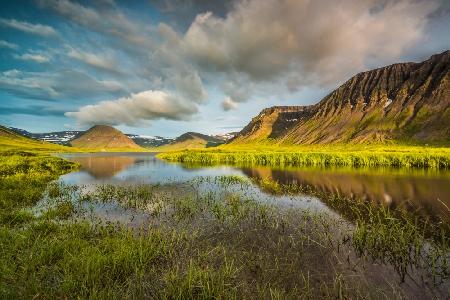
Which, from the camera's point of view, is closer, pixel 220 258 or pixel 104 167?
pixel 220 258

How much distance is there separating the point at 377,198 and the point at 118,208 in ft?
69.8

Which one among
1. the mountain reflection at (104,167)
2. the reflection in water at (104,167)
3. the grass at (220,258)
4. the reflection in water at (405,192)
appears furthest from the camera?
the reflection in water at (104,167)

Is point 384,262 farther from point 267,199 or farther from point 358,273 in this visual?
point 267,199

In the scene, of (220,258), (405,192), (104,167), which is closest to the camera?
(220,258)

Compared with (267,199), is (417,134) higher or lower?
higher

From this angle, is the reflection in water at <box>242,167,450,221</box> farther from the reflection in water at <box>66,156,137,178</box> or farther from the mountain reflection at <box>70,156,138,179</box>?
the reflection in water at <box>66,156,137,178</box>

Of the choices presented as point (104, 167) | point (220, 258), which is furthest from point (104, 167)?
point (220, 258)

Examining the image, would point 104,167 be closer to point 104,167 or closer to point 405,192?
point 104,167

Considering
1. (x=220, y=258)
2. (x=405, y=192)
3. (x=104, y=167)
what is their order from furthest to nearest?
(x=104, y=167) < (x=405, y=192) < (x=220, y=258)

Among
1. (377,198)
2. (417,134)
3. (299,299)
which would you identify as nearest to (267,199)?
(377,198)

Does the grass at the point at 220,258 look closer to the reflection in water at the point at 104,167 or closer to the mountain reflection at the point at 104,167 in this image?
the mountain reflection at the point at 104,167

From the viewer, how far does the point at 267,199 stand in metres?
22.8

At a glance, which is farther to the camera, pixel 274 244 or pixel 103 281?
pixel 274 244

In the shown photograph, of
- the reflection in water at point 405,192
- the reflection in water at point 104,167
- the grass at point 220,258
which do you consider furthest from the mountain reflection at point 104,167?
the reflection in water at point 405,192
